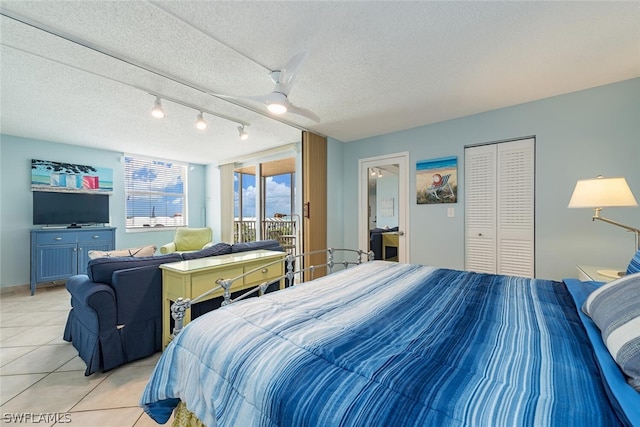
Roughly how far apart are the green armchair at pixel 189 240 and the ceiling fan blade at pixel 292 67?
3.68m

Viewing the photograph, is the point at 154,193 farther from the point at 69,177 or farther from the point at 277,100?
the point at 277,100

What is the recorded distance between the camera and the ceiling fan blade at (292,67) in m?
1.77

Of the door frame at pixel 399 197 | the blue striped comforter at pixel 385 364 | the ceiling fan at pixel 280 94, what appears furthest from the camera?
the door frame at pixel 399 197

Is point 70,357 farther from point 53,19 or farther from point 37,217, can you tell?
point 37,217

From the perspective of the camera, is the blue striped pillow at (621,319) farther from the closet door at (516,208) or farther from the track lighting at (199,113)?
the track lighting at (199,113)

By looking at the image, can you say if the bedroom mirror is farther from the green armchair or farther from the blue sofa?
the green armchair

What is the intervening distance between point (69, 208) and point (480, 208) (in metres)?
6.28

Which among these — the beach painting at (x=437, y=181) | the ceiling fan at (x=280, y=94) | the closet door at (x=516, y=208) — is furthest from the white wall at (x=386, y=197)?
the ceiling fan at (x=280, y=94)

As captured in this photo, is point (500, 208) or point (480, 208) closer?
point (500, 208)

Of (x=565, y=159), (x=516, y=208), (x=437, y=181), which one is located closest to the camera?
(x=565, y=159)

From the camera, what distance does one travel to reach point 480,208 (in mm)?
3223

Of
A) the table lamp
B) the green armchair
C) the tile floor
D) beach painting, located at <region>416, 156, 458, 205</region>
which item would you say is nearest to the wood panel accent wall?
beach painting, located at <region>416, 156, 458, 205</region>

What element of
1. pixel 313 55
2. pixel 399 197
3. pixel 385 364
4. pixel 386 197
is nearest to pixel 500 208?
pixel 399 197

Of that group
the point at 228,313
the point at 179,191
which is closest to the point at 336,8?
the point at 228,313
